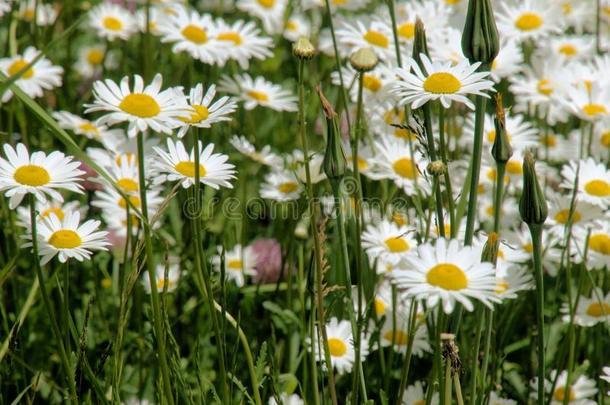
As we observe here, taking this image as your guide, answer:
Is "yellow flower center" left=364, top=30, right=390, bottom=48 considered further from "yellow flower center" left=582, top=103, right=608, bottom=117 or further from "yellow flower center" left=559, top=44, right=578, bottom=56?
"yellow flower center" left=559, top=44, right=578, bottom=56

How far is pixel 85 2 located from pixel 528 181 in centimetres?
223

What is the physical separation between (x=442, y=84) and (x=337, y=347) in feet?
1.98

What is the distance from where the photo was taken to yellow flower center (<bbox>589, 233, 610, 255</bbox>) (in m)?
1.76

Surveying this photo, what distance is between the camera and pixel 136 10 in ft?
10.2

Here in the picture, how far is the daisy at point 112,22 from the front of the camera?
271 centimetres

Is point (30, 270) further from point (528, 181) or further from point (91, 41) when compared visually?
point (91, 41)

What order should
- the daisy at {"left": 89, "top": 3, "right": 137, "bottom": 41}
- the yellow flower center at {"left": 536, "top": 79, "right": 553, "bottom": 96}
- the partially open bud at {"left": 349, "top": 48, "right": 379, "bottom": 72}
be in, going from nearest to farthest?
the partially open bud at {"left": 349, "top": 48, "right": 379, "bottom": 72} < the yellow flower center at {"left": 536, "top": 79, "right": 553, "bottom": 96} < the daisy at {"left": 89, "top": 3, "right": 137, "bottom": 41}

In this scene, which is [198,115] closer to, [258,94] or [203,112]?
[203,112]

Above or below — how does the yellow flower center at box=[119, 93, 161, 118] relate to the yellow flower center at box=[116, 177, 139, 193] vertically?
above

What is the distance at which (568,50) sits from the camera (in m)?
2.79

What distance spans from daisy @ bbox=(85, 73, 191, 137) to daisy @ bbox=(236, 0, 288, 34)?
1.61 m

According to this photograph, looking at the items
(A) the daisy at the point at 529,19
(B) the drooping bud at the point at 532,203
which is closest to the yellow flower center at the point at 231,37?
(A) the daisy at the point at 529,19

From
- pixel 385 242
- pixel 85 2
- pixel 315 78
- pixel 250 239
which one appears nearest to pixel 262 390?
pixel 385 242

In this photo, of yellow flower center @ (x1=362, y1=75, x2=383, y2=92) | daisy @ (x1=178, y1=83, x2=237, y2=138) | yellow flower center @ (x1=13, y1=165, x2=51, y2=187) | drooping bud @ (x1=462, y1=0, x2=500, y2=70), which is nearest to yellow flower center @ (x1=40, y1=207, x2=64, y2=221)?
yellow flower center @ (x1=13, y1=165, x2=51, y2=187)
